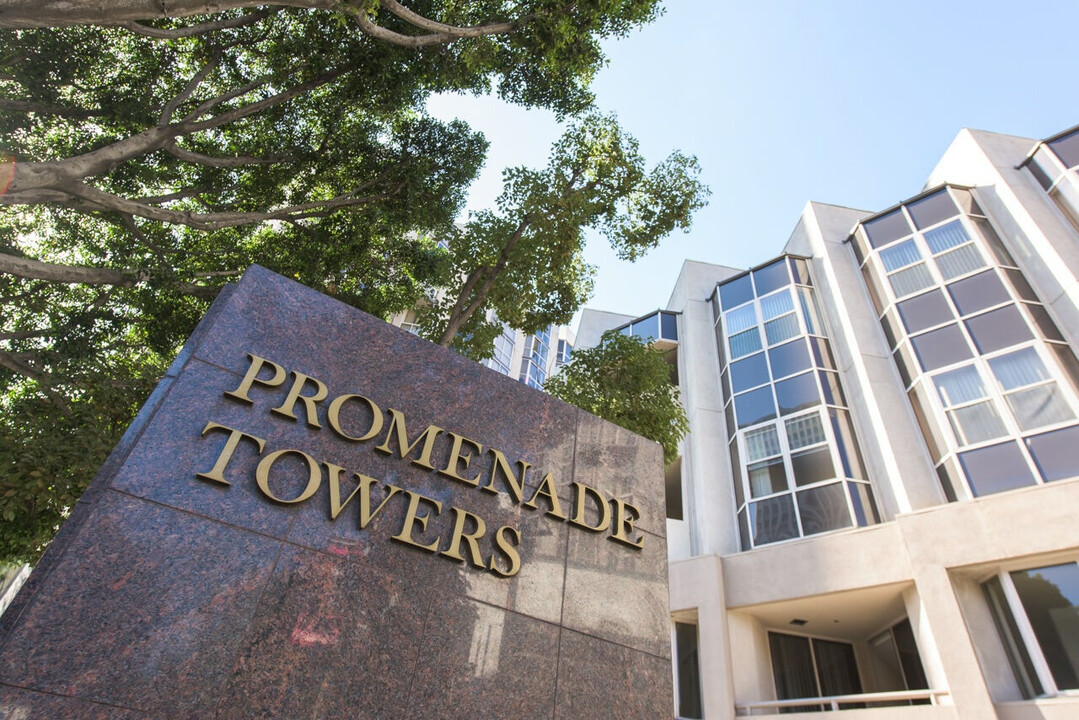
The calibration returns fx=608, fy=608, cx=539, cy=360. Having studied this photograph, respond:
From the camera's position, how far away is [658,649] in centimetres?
503

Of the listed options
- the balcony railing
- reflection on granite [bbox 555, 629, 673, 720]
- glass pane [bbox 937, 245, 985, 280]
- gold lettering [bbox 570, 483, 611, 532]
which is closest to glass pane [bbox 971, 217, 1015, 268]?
glass pane [bbox 937, 245, 985, 280]

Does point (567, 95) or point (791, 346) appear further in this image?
point (791, 346)

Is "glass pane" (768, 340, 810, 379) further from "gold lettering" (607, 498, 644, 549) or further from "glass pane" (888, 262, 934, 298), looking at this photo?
"gold lettering" (607, 498, 644, 549)

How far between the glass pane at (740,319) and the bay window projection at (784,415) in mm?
37

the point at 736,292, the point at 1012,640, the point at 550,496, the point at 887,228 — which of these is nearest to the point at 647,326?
the point at 736,292

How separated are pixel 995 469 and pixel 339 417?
13130mm

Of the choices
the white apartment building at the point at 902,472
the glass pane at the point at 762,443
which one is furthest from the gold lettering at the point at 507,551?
the glass pane at the point at 762,443

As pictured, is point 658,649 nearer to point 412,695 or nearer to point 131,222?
point 412,695

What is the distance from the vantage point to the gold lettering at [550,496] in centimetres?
516

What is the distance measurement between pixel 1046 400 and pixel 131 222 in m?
17.0

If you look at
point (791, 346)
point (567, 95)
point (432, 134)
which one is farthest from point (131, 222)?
point (791, 346)

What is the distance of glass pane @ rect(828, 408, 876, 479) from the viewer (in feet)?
46.6

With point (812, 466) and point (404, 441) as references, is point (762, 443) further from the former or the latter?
point (404, 441)

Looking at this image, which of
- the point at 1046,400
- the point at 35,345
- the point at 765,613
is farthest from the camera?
the point at 765,613
